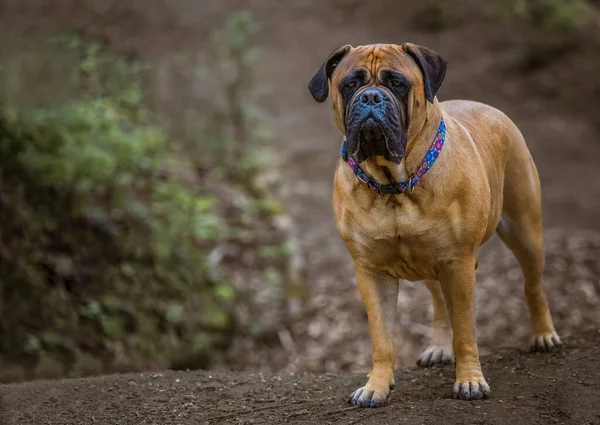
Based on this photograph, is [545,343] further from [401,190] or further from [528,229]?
[401,190]

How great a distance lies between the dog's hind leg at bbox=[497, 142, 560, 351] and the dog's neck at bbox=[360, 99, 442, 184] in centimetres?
120

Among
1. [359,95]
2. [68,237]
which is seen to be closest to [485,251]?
[68,237]

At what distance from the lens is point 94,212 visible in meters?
8.09

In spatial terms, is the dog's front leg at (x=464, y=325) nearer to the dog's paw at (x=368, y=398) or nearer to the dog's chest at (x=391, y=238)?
the dog's chest at (x=391, y=238)

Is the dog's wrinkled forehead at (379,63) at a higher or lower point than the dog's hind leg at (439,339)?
higher

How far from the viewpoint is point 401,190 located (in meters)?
4.54

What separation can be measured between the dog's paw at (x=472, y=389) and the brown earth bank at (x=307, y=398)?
67mm

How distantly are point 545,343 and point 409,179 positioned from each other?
198 cm

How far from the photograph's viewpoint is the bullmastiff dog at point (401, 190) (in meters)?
4.41

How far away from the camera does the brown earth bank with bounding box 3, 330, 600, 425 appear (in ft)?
14.6

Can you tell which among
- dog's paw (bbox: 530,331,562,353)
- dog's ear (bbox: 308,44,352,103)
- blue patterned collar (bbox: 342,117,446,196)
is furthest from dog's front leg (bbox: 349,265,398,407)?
dog's paw (bbox: 530,331,562,353)

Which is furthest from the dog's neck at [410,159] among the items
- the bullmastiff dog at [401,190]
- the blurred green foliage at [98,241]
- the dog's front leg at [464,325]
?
the blurred green foliage at [98,241]

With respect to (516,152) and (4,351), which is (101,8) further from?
(516,152)

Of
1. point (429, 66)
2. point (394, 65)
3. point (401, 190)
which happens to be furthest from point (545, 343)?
point (394, 65)
